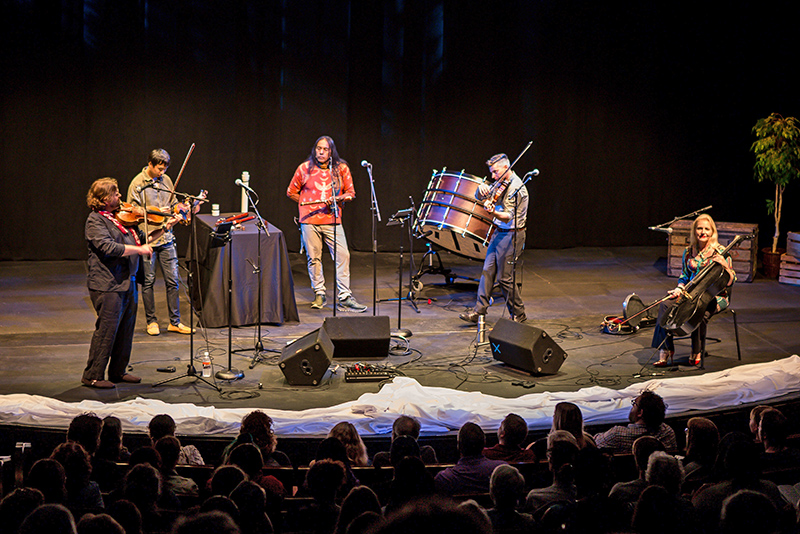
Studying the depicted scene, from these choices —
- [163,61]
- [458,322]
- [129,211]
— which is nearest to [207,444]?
[129,211]

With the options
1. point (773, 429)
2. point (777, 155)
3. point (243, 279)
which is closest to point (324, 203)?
point (243, 279)

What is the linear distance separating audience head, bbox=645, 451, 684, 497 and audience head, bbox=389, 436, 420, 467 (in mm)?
1096

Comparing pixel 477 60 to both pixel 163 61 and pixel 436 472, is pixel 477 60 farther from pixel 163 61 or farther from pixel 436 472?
pixel 436 472

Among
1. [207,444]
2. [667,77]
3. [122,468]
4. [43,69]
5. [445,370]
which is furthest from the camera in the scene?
[667,77]

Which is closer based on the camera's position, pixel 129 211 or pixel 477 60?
pixel 129 211

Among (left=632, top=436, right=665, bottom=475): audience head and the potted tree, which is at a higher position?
the potted tree

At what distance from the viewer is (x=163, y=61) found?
1080cm

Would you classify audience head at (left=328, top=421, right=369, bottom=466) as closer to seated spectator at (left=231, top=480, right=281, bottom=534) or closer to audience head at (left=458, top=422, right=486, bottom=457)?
audience head at (left=458, top=422, right=486, bottom=457)

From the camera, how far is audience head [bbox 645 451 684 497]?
137 inches

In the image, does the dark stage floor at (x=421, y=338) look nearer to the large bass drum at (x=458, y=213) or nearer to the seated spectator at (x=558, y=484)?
the large bass drum at (x=458, y=213)

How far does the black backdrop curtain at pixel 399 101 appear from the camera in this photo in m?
10.6

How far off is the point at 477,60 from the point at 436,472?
8903mm

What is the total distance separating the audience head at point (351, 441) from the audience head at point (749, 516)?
185 cm

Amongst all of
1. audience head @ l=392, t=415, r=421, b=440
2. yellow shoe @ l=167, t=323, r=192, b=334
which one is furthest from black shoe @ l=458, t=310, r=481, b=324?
audience head @ l=392, t=415, r=421, b=440
